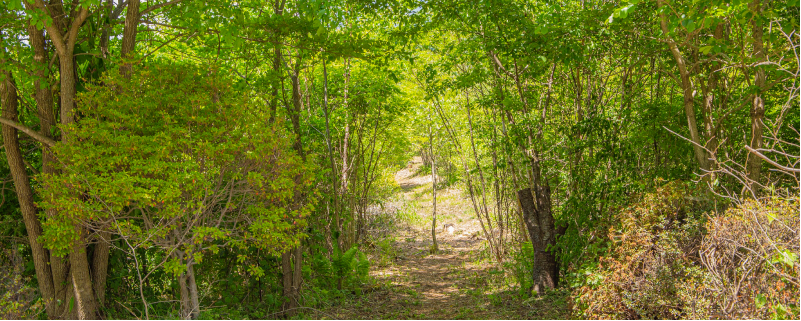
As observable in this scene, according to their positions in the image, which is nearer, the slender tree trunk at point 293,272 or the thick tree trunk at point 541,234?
the slender tree trunk at point 293,272

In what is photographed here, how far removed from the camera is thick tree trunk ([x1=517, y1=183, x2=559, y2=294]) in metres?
6.94

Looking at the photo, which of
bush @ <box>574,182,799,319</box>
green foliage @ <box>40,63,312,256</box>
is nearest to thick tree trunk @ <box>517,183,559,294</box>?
bush @ <box>574,182,799,319</box>

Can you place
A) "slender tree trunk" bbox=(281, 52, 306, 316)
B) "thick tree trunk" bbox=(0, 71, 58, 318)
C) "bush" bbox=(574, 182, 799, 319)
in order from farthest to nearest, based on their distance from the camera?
1. "slender tree trunk" bbox=(281, 52, 306, 316)
2. "thick tree trunk" bbox=(0, 71, 58, 318)
3. "bush" bbox=(574, 182, 799, 319)

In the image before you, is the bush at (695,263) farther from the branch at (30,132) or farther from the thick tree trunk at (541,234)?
the branch at (30,132)

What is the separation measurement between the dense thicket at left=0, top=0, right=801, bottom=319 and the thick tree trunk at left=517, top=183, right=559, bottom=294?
3 centimetres

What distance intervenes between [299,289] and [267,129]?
2.73 m

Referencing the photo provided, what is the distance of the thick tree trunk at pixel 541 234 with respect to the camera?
6938 millimetres

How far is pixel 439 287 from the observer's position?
29.4 feet

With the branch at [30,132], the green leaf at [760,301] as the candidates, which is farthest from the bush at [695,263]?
the branch at [30,132]

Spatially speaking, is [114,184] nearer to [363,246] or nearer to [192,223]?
[192,223]

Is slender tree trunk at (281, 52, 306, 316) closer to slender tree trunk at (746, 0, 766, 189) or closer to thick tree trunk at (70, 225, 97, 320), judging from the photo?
thick tree trunk at (70, 225, 97, 320)

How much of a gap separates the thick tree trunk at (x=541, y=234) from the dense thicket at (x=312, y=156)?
Result: 0.03 m

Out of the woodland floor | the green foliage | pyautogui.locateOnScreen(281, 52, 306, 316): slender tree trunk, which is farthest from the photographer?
the woodland floor

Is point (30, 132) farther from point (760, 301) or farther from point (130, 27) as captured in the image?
point (760, 301)
